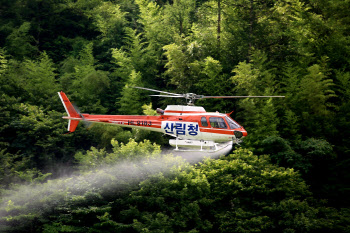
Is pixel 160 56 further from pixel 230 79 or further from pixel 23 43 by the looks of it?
pixel 23 43

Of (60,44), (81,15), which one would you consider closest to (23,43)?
(60,44)

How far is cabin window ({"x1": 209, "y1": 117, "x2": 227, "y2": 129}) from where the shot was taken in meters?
17.8

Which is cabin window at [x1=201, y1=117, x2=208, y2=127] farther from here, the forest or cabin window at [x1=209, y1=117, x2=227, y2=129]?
the forest

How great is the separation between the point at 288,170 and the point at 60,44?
103 feet

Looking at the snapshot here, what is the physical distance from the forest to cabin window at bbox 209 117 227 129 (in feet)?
20.4

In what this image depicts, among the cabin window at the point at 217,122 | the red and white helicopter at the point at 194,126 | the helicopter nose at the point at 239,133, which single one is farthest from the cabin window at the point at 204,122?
the helicopter nose at the point at 239,133

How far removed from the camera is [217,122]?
17859mm

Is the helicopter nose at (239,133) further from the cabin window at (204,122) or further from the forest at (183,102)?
the forest at (183,102)

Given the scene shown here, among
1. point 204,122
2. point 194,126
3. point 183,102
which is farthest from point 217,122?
point 183,102

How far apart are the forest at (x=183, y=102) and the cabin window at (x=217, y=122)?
6.22m

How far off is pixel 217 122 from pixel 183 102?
12.6m

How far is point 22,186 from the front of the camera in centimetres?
2280

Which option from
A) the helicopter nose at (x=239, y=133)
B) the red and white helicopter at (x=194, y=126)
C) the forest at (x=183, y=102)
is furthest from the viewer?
the forest at (x=183, y=102)

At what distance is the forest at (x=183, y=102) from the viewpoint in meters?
22.5
